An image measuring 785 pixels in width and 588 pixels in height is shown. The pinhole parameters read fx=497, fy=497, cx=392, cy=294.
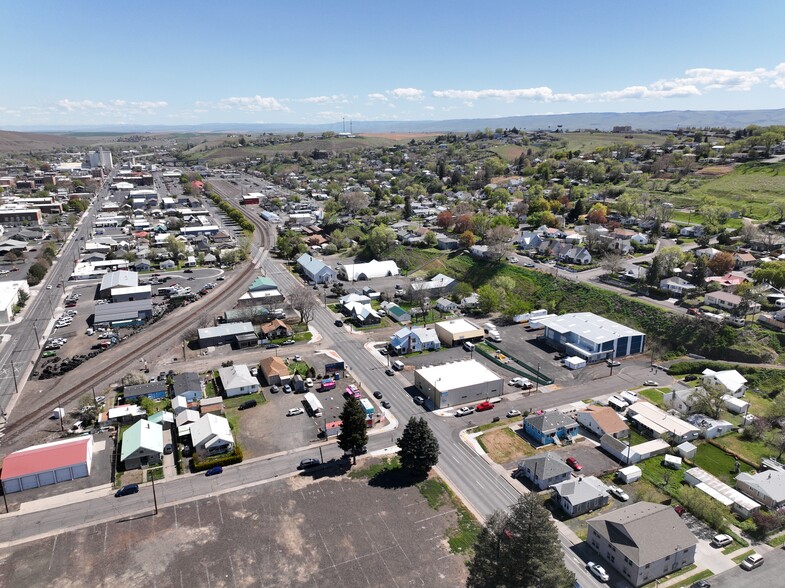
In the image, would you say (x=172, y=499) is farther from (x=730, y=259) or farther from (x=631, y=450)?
(x=730, y=259)

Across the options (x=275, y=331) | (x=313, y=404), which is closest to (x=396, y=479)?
(x=313, y=404)

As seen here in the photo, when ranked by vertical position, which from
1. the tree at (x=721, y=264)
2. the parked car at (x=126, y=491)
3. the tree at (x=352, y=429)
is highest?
the tree at (x=721, y=264)

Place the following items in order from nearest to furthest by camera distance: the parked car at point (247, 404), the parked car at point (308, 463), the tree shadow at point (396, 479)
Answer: the tree shadow at point (396, 479), the parked car at point (308, 463), the parked car at point (247, 404)

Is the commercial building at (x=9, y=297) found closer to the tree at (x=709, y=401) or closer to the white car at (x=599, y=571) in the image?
the white car at (x=599, y=571)

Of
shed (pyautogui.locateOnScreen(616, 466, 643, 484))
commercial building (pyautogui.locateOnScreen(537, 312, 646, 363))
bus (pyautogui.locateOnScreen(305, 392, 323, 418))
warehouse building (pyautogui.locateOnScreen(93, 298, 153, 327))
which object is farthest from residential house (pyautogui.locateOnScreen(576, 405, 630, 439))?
warehouse building (pyautogui.locateOnScreen(93, 298, 153, 327))

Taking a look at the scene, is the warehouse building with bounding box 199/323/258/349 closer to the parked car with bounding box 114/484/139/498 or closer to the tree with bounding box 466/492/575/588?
the parked car with bounding box 114/484/139/498

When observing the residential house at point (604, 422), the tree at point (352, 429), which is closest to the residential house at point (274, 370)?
the tree at point (352, 429)

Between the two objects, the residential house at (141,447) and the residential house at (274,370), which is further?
the residential house at (274,370)
